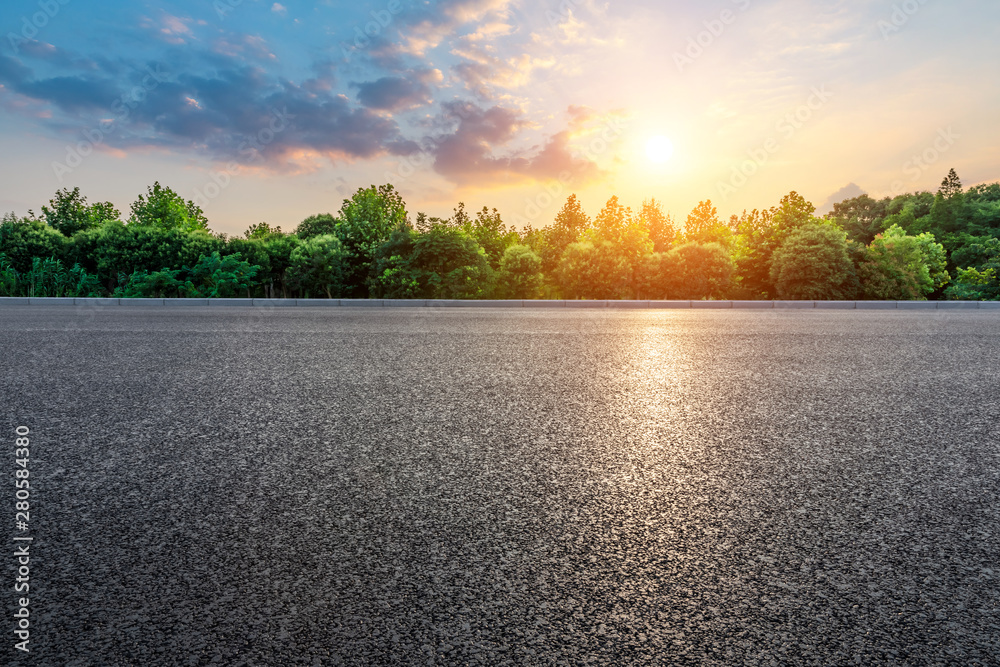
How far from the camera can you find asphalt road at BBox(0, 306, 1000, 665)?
168cm

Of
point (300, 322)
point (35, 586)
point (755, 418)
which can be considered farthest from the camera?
point (300, 322)

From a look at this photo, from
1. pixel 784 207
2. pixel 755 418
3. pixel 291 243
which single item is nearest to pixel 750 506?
pixel 755 418

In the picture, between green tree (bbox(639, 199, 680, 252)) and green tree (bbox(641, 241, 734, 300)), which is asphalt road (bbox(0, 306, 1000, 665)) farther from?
green tree (bbox(639, 199, 680, 252))

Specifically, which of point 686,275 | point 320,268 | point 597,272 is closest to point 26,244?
point 320,268

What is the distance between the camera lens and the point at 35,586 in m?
1.94

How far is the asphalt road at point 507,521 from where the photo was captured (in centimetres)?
168

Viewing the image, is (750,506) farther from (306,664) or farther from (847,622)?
(306,664)

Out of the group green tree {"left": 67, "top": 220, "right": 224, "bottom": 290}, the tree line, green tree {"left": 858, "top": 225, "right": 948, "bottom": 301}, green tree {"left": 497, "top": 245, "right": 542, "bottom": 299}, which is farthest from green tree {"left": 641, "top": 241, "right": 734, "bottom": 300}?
green tree {"left": 67, "top": 220, "right": 224, "bottom": 290}

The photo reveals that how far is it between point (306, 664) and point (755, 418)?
11.7 ft

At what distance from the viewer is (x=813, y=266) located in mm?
21953

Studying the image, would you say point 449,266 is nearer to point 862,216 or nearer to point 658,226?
point 658,226

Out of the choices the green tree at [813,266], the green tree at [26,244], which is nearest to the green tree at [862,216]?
Result: the green tree at [813,266]

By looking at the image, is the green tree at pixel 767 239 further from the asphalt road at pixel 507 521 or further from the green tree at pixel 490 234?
the asphalt road at pixel 507 521

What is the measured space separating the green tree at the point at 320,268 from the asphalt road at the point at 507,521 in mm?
17165
